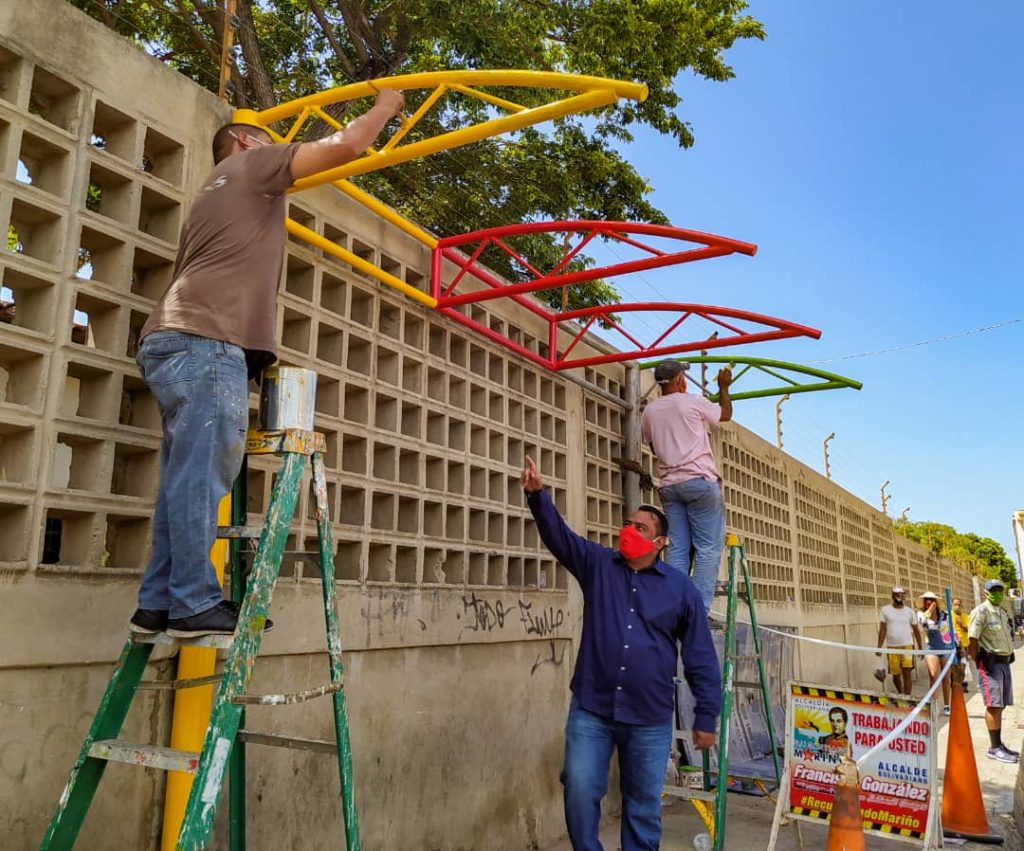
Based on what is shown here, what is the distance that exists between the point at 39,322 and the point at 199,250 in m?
0.88

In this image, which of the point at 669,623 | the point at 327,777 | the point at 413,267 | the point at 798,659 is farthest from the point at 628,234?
the point at 798,659

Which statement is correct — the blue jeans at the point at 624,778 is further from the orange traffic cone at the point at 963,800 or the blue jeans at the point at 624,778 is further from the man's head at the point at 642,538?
the orange traffic cone at the point at 963,800

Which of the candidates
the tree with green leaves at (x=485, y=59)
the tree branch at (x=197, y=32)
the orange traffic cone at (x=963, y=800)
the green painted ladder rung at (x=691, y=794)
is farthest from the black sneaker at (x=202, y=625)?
the tree branch at (x=197, y=32)

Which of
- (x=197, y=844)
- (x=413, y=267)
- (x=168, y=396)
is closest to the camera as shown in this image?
(x=197, y=844)

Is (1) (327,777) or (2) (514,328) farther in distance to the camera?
(2) (514,328)

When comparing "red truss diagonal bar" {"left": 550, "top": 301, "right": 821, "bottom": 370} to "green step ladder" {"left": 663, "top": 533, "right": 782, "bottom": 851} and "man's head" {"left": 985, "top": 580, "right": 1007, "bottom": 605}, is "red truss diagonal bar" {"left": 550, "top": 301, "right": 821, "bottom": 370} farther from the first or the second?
"man's head" {"left": 985, "top": 580, "right": 1007, "bottom": 605}

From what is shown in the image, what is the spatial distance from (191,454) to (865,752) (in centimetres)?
487

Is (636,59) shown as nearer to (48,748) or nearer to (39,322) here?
(39,322)

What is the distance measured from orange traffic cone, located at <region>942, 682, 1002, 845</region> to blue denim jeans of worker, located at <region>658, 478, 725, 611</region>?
110 inches

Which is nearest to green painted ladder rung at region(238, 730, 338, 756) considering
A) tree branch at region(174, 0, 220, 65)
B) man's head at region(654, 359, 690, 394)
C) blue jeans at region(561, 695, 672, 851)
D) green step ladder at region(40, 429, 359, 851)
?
green step ladder at region(40, 429, 359, 851)

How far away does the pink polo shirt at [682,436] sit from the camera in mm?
5738

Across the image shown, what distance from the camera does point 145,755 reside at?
2389 mm

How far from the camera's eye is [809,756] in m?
5.61

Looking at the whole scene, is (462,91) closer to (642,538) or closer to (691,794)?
(642,538)
